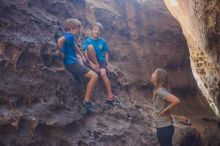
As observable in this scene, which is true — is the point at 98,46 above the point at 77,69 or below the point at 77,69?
above

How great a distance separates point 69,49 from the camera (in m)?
5.69

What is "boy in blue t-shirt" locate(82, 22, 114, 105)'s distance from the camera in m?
6.41

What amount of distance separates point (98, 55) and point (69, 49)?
1.03m

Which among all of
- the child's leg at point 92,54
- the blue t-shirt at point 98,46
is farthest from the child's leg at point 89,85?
the blue t-shirt at point 98,46

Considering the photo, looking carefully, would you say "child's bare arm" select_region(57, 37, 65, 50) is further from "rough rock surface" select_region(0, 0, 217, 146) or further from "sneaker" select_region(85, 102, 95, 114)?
"sneaker" select_region(85, 102, 95, 114)

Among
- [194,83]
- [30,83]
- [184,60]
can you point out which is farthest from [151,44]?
[30,83]

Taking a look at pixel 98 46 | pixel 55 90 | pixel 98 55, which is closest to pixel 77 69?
pixel 55 90

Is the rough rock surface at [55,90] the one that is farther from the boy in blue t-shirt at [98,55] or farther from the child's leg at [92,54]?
the child's leg at [92,54]

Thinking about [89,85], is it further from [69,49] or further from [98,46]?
[98,46]

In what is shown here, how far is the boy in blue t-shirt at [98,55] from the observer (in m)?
6.41

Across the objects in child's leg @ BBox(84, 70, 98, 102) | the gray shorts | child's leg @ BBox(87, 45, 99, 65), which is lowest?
child's leg @ BBox(84, 70, 98, 102)

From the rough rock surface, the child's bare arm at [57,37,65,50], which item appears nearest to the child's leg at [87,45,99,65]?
the rough rock surface

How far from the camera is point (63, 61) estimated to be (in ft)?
18.3

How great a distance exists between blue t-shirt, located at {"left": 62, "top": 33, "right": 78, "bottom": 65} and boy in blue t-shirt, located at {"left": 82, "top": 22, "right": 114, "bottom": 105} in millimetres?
705
